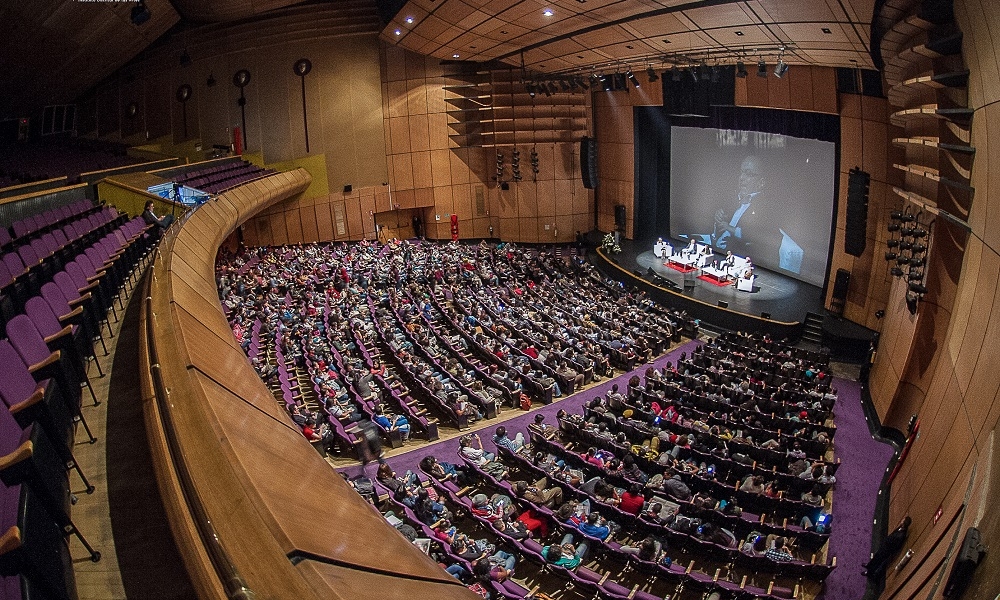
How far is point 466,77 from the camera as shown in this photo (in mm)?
19781

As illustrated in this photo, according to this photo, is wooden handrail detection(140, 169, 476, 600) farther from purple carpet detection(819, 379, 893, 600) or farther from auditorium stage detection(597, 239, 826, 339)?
auditorium stage detection(597, 239, 826, 339)

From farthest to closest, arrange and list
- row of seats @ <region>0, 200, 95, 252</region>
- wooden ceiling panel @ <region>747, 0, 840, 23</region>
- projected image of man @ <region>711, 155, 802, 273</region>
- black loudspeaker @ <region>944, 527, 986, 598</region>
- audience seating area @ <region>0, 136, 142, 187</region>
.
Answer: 1. projected image of man @ <region>711, 155, 802, 273</region>
2. audience seating area @ <region>0, 136, 142, 187</region>
3. wooden ceiling panel @ <region>747, 0, 840, 23</region>
4. row of seats @ <region>0, 200, 95, 252</region>
5. black loudspeaker @ <region>944, 527, 986, 598</region>

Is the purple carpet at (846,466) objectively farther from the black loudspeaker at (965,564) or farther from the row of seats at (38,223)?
the row of seats at (38,223)

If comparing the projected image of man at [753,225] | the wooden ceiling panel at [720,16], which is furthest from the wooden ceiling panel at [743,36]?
the projected image of man at [753,225]

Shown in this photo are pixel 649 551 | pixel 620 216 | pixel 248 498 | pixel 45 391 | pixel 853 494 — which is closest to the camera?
pixel 248 498

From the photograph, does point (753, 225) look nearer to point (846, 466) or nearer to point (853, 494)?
point (846, 466)

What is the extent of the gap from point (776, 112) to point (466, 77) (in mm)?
9984

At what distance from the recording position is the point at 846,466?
8.20m

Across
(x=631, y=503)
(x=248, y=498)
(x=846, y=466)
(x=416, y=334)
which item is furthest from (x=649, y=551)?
(x=416, y=334)

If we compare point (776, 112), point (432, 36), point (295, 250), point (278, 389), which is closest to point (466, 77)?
point (432, 36)

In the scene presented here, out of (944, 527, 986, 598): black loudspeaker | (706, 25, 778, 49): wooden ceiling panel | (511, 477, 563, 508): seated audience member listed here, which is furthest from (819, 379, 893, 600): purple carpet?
(706, 25, 778, 49): wooden ceiling panel

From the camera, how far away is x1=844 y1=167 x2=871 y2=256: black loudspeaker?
1161 centimetres

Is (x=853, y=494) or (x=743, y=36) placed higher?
(x=743, y=36)

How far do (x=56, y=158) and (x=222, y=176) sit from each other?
3.80 m
